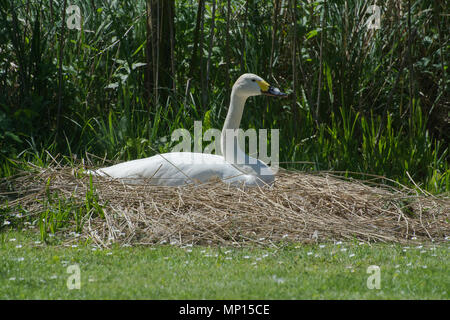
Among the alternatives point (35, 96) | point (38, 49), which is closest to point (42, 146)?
point (35, 96)

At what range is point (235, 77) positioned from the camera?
7930mm

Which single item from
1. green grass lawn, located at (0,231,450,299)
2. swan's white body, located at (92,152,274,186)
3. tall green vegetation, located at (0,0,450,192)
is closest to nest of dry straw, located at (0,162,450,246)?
swan's white body, located at (92,152,274,186)

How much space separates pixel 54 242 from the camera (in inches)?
180

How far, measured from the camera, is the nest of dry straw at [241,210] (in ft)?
15.5

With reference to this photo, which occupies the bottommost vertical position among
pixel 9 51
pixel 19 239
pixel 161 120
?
pixel 19 239

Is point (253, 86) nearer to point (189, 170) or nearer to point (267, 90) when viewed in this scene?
point (267, 90)

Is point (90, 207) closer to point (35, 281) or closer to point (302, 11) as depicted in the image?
point (35, 281)

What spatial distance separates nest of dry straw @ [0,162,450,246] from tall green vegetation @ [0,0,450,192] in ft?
2.74

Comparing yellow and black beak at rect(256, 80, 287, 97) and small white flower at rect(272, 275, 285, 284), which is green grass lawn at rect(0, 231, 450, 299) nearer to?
small white flower at rect(272, 275, 285, 284)

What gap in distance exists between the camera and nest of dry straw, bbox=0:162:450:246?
4.71 m

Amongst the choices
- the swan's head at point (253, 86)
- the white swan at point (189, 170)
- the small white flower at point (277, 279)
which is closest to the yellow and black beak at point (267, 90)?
the swan's head at point (253, 86)

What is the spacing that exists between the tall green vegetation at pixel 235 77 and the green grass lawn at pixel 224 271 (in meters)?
2.21

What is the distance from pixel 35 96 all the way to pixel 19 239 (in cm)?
268

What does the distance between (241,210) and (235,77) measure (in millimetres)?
3162
